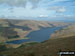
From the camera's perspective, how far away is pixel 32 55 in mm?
25844

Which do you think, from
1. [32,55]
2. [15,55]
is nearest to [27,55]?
→ [32,55]

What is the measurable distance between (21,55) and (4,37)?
6720 inches

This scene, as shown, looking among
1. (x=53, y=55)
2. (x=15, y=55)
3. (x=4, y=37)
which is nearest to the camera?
(x=53, y=55)

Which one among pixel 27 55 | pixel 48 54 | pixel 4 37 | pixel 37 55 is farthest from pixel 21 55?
pixel 4 37

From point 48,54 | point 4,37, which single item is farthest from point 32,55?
point 4,37

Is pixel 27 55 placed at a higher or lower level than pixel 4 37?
higher

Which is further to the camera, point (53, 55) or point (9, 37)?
point (9, 37)

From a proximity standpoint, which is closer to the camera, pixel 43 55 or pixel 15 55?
pixel 43 55

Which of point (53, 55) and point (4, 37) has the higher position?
point (53, 55)

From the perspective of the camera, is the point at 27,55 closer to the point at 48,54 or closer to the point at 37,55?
the point at 37,55

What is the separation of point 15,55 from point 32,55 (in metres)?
3.75

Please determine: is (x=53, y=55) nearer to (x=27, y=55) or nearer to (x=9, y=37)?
(x=27, y=55)

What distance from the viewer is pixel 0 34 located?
7638 inches

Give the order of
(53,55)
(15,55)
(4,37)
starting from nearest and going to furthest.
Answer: (53,55)
(15,55)
(4,37)
